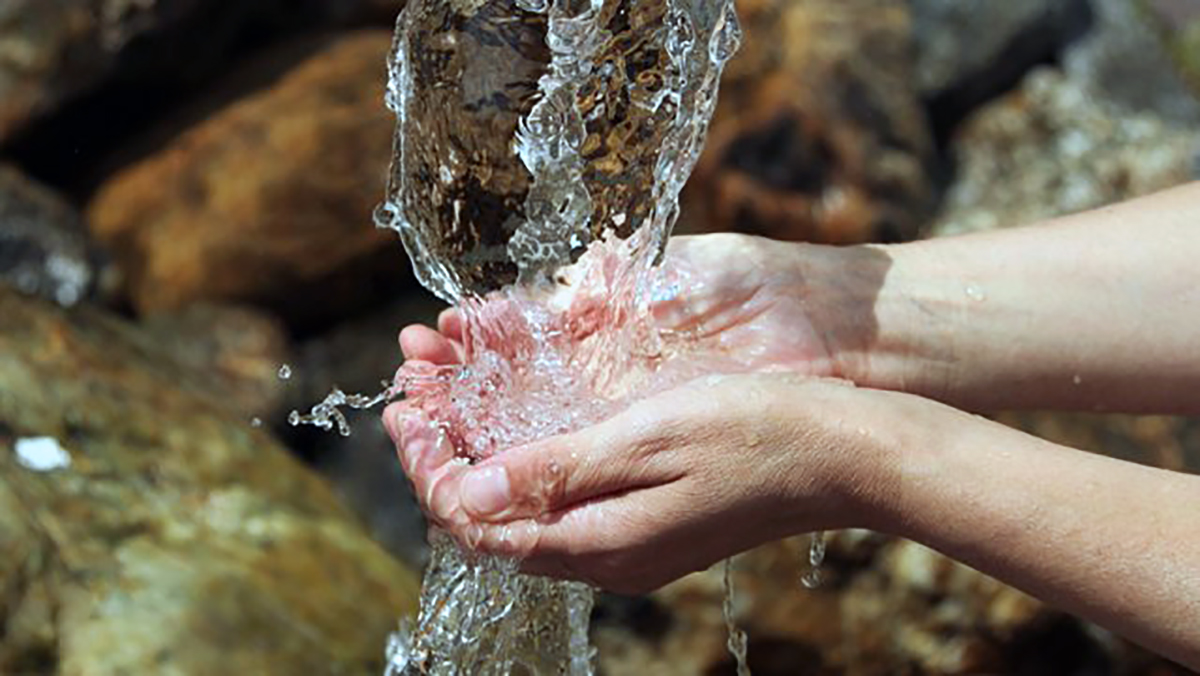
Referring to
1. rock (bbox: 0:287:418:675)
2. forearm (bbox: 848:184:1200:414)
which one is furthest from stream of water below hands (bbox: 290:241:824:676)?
rock (bbox: 0:287:418:675)

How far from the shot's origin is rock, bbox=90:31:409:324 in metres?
4.85

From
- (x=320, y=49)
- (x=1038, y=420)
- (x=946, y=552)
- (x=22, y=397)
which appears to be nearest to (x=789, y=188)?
(x=1038, y=420)

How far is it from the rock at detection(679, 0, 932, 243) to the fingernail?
9.96 feet

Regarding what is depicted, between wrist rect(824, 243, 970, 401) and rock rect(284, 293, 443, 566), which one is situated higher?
rock rect(284, 293, 443, 566)

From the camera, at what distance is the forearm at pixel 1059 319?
91.2 inches

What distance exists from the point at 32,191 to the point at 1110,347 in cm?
356

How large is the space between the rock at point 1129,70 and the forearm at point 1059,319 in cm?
445

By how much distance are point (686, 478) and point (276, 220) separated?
318 cm

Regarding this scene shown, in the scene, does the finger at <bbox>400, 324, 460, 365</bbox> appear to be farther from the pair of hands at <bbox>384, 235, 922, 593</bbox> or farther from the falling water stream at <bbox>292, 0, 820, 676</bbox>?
the pair of hands at <bbox>384, 235, 922, 593</bbox>

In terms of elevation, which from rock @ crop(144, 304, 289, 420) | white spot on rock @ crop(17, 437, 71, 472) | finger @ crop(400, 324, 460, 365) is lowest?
finger @ crop(400, 324, 460, 365)

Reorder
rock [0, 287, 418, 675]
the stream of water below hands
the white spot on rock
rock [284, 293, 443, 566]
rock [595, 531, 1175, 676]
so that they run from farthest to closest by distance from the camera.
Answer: rock [284, 293, 443, 566] < rock [595, 531, 1175, 676] < the white spot on rock < rock [0, 287, 418, 675] < the stream of water below hands

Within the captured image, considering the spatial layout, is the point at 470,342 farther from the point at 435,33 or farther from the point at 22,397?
the point at 22,397

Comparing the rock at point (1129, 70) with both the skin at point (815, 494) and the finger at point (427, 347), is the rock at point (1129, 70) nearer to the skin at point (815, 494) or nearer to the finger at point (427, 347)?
the finger at point (427, 347)

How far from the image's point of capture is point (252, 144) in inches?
194
